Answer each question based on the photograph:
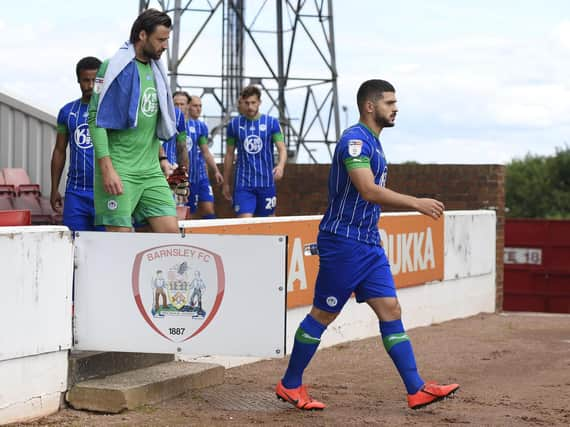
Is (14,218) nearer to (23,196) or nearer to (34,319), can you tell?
(34,319)

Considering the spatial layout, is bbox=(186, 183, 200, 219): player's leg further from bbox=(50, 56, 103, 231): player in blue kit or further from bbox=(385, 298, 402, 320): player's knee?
bbox=(385, 298, 402, 320): player's knee

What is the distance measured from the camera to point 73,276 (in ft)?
26.0

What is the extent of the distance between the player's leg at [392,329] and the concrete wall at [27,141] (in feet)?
19.7

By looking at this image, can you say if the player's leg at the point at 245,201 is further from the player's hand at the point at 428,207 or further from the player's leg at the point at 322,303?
the player's hand at the point at 428,207

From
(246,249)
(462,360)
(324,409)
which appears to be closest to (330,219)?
(246,249)

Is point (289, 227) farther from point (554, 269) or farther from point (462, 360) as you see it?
point (554, 269)

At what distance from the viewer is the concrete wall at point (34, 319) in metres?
7.25

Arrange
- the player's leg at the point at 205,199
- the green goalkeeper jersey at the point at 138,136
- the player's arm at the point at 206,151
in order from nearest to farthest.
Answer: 1. the green goalkeeper jersey at the point at 138,136
2. the player's arm at the point at 206,151
3. the player's leg at the point at 205,199

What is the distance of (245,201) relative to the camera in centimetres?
1370

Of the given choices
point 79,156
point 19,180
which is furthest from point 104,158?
point 19,180

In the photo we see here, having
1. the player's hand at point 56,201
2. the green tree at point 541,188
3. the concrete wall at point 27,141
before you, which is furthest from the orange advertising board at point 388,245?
the green tree at point 541,188

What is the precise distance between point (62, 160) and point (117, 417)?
2.72 metres

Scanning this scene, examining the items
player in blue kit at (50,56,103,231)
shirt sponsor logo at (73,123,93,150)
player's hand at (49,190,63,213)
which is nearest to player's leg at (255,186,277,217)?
player's hand at (49,190,63,213)

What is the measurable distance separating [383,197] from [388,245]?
5.32m
